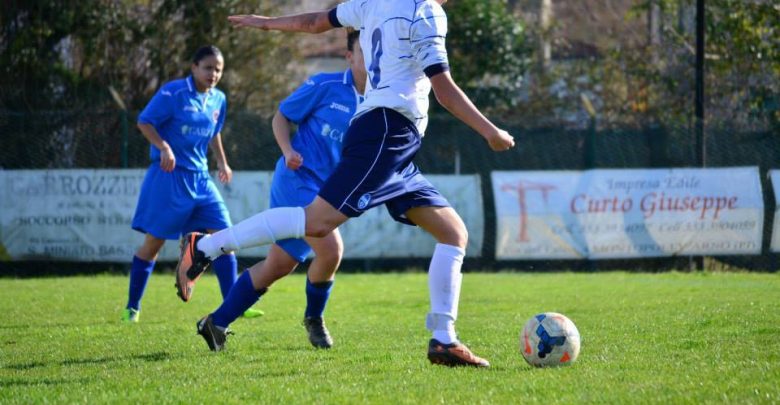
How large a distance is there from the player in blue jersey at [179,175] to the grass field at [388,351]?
47 cm

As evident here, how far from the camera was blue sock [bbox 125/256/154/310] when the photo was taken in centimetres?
822

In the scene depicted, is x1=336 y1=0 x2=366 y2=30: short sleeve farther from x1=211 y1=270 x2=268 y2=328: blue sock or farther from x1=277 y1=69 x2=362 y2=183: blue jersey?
x1=211 y1=270 x2=268 y2=328: blue sock

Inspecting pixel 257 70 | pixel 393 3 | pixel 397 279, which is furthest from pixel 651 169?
pixel 393 3

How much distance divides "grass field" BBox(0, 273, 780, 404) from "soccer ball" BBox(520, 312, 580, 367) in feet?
0.27

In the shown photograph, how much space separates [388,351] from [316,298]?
0.67m

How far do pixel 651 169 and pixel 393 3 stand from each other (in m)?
10.00

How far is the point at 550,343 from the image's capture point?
512 centimetres

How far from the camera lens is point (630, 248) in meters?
14.4

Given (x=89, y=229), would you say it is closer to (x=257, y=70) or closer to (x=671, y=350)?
(x=257, y=70)

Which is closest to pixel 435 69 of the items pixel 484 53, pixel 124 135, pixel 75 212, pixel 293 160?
pixel 293 160

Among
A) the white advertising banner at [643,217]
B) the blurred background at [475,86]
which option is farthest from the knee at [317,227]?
the blurred background at [475,86]

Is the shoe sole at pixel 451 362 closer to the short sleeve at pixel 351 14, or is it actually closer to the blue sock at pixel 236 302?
the blue sock at pixel 236 302

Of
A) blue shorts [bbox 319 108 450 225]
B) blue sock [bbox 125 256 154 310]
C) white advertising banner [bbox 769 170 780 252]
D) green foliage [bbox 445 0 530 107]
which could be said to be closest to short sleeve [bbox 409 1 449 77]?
blue shorts [bbox 319 108 450 225]

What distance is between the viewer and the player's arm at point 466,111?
193 inches
